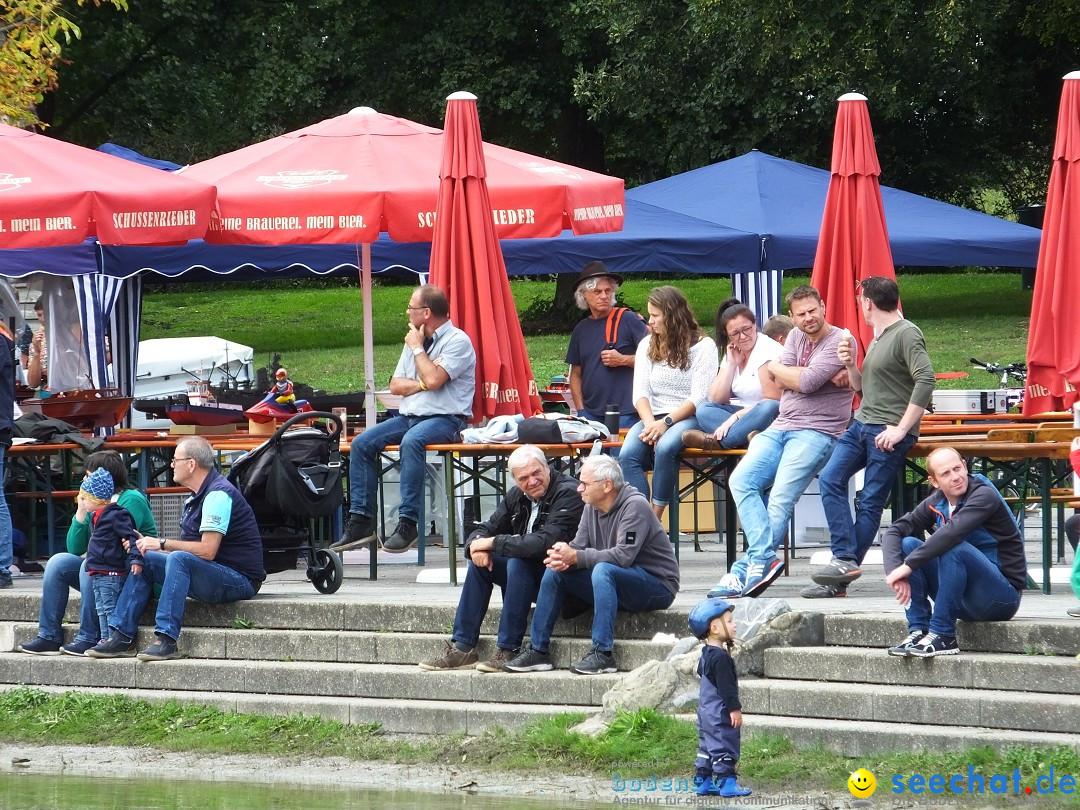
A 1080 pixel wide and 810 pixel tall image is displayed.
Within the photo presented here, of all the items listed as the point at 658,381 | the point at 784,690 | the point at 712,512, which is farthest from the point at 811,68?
the point at 784,690

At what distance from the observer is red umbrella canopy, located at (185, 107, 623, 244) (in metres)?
10.2

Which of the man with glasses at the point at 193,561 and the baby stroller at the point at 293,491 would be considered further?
the baby stroller at the point at 293,491

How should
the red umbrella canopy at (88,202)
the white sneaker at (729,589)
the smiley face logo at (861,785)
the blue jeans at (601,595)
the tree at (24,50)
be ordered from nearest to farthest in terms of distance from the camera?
the smiley face logo at (861,785)
the blue jeans at (601,595)
the white sneaker at (729,589)
the red umbrella canopy at (88,202)
the tree at (24,50)

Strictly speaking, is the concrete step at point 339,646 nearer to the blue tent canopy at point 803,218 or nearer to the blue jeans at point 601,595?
the blue jeans at point 601,595

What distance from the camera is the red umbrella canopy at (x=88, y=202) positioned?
385 inches

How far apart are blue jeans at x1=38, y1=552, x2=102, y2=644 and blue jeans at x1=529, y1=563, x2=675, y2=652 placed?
2.54 metres

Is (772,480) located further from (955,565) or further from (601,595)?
(955,565)

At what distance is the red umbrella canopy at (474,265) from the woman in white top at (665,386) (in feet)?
2.62

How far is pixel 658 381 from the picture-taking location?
9.20 metres

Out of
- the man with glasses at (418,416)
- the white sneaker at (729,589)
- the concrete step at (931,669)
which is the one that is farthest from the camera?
the man with glasses at (418,416)

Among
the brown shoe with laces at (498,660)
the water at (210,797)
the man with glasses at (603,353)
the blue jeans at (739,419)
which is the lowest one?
the water at (210,797)

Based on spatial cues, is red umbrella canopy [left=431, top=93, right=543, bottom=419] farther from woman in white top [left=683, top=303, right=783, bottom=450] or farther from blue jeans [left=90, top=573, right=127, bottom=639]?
blue jeans [left=90, top=573, right=127, bottom=639]

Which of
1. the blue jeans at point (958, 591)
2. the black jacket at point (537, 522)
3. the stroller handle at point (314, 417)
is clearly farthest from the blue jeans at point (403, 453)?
the blue jeans at point (958, 591)

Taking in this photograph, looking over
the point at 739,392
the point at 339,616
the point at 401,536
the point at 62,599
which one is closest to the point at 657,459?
the point at 739,392
